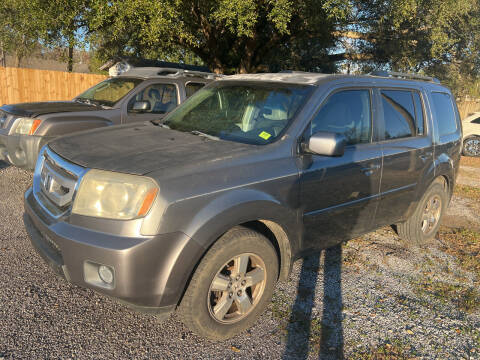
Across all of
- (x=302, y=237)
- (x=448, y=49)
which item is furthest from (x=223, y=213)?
(x=448, y=49)

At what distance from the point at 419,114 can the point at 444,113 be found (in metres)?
0.75

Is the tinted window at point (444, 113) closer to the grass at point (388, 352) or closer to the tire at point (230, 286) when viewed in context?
the grass at point (388, 352)

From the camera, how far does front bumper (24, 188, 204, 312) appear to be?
2396 mm

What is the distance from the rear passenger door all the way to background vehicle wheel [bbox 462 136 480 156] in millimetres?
11733

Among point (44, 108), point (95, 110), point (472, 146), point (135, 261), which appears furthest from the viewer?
point (472, 146)

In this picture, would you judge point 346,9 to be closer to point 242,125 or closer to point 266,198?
point 242,125

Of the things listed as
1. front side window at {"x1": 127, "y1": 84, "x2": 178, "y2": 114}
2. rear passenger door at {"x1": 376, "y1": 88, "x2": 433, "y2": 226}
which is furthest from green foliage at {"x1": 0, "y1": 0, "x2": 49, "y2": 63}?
rear passenger door at {"x1": 376, "y1": 88, "x2": 433, "y2": 226}

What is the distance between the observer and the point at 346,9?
35.0 feet

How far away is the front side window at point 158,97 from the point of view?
7.01m

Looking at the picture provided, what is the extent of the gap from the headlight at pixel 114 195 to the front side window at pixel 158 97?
4.56m

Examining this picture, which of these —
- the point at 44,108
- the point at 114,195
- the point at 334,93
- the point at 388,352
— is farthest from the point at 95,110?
the point at 388,352

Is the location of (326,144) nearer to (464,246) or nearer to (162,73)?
(464,246)

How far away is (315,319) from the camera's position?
3287 mm

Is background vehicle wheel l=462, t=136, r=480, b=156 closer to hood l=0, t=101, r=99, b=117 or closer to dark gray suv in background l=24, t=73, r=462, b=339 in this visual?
dark gray suv in background l=24, t=73, r=462, b=339
